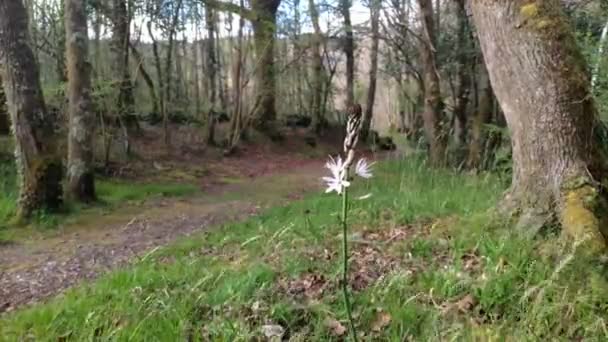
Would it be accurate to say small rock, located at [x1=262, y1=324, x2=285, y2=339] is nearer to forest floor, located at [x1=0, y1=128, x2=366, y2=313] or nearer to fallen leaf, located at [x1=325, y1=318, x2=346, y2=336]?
fallen leaf, located at [x1=325, y1=318, x2=346, y2=336]

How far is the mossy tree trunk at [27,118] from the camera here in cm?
671

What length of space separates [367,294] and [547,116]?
168 cm

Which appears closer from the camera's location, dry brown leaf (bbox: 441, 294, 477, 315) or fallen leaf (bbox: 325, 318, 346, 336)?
fallen leaf (bbox: 325, 318, 346, 336)

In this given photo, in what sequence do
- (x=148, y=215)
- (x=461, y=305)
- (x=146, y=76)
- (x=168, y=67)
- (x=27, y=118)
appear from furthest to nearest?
1. (x=168, y=67)
2. (x=146, y=76)
3. (x=148, y=215)
4. (x=27, y=118)
5. (x=461, y=305)

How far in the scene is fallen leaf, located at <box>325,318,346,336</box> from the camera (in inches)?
114

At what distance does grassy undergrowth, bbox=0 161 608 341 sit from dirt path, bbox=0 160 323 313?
2.85 feet

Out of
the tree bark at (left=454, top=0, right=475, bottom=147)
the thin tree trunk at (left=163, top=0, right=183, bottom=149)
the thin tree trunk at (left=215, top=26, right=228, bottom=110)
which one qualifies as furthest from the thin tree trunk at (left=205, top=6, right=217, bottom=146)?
the tree bark at (left=454, top=0, right=475, bottom=147)

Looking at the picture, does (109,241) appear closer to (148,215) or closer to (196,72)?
(148,215)

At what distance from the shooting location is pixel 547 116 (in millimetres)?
3764

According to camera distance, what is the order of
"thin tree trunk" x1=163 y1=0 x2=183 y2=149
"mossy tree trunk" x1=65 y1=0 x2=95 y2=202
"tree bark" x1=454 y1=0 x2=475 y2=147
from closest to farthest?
"mossy tree trunk" x1=65 y1=0 x2=95 y2=202 → "tree bark" x1=454 y1=0 x2=475 y2=147 → "thin tree trunk" x1=163 y1=0 x2=183 y2=149

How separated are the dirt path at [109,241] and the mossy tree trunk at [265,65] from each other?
5.33m

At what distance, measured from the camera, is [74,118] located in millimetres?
7988

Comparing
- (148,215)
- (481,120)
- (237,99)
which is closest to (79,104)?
(148,215)

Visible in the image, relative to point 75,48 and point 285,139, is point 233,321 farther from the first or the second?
point 285,139
